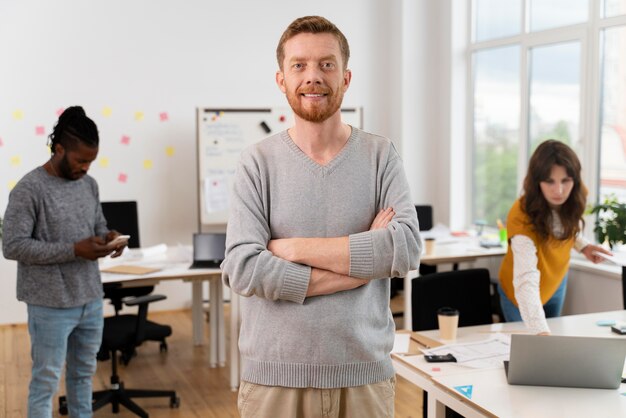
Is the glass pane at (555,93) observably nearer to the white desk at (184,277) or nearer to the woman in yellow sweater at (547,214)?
the woman in yellow sweater at (547,214)

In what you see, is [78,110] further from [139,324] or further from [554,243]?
[554,243]

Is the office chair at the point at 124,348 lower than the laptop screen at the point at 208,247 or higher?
lower

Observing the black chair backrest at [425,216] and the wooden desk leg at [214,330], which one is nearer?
the wooden desk leg at [214,330]

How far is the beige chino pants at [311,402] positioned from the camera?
1.64 metres

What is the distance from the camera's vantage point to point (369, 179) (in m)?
1.74

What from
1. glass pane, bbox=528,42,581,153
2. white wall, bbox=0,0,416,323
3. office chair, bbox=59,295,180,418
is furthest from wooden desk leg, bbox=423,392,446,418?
white wall, bbox=0,0,416,323

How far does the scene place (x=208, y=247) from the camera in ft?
14.5

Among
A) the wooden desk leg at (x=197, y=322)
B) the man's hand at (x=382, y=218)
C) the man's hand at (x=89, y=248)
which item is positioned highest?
the man's hand at (x=382, y=218)

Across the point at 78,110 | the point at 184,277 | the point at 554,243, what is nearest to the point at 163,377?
the point at 184,277

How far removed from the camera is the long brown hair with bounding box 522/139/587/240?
289cm

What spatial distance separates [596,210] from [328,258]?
10.4ft

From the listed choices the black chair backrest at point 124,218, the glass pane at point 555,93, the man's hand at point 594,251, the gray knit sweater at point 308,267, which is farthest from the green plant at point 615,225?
the black chair backrest at point 124,218

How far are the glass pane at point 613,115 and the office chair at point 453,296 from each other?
2.48 metres

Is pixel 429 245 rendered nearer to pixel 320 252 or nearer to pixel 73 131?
pixel 73 131
